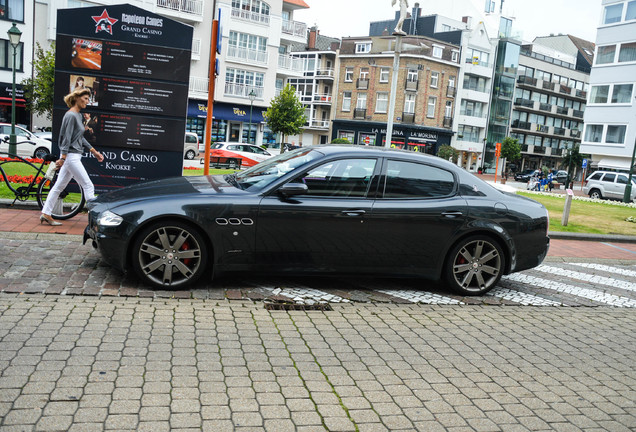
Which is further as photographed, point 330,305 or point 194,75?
point 194,75

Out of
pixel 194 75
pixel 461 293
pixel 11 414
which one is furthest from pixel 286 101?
pixel 11 414

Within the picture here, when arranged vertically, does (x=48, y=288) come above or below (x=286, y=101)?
below

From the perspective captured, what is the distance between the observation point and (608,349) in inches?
211

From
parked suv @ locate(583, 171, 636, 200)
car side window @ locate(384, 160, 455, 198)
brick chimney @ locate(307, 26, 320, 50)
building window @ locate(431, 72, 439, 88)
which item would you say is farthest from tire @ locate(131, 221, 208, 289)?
brick chimney @ locate(307, 26, 320, 50)

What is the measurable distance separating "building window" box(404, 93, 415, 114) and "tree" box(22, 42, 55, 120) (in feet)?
132

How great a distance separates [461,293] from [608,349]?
1719 millimetres

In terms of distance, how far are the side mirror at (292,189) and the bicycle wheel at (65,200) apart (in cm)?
429

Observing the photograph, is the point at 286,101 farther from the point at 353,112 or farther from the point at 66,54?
the point at 66,54

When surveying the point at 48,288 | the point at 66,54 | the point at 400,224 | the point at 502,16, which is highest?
the point at 502,16

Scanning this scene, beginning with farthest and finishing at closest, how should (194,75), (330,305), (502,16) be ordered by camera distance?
(502,16) < (194,75) < (330,305)

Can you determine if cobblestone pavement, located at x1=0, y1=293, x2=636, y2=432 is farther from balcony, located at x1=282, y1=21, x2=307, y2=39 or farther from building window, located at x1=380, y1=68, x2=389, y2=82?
building window, located at x1=380, y1=68, x2=389, y2=82

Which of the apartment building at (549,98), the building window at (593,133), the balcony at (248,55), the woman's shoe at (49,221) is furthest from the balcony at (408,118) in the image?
the woman's shoe at (49,221)

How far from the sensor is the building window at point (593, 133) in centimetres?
5078

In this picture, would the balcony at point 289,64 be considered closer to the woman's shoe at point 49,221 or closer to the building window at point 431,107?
the building window at point 431,107
